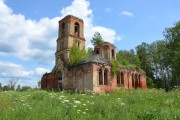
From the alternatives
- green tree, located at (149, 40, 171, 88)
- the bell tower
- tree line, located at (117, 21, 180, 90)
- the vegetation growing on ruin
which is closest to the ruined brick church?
the bell tower

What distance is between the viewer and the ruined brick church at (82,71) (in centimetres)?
3475

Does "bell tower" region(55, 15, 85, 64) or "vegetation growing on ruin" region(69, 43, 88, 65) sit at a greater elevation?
"bell tower" region(55, 15, 85, 64)

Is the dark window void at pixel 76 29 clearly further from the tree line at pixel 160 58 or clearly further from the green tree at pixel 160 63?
the green tree at pixel 160 63

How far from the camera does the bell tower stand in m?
40.1

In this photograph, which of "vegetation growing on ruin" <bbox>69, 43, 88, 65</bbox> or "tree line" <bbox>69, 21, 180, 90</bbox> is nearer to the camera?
"vegetation growing on ruin" <bbox>69, 43, 88, 65</bbox>

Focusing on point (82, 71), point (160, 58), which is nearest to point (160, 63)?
point (160, 58)

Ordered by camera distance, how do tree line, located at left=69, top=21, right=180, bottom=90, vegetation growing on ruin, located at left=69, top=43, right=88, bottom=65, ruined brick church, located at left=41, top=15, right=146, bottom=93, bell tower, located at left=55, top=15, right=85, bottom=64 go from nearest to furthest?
ruined brick church, located at left=41, top=15, right=146, bottom=93 → vegetation growing on ruin, located at left=69, top=43, right=88, bottom=65 → bell tower, located at left=55, top=15, right=85, bottom=64 → tree line, located at left=69, top=21, right=180, bottom=90

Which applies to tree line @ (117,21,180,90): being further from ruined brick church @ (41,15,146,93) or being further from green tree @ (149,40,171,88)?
ruined brick church @ (41,15,146,93)

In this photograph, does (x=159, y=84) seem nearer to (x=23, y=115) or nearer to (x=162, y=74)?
(x=162, y=74)

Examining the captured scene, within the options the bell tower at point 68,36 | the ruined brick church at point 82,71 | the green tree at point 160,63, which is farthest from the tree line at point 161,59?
the bell tower at point 68,36

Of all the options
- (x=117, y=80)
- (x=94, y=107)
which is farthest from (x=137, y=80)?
(x=94, y=107)

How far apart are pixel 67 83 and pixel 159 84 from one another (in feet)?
96.0

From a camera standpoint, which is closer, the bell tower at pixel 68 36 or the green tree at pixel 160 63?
the bell tower at pixel 68 36

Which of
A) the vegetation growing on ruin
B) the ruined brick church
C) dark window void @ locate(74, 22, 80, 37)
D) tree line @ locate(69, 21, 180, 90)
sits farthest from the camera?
tree line @ locate(69, 21, 180, 90)
